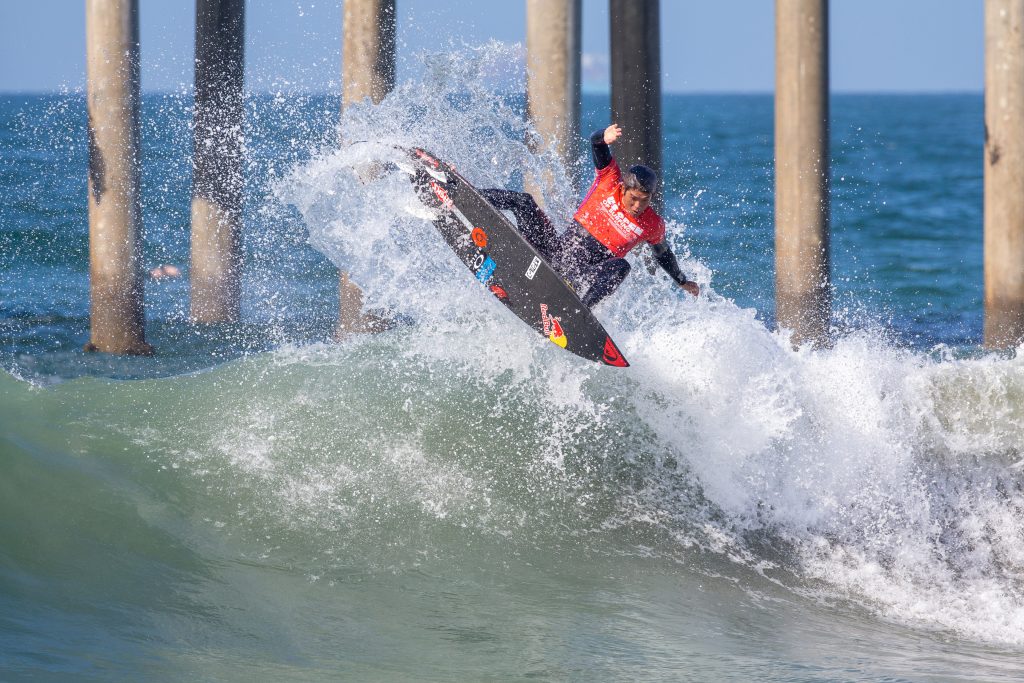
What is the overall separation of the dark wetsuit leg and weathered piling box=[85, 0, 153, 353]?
333 cm

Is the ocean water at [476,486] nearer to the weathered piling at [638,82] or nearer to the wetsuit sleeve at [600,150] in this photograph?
the weathered piling at [638,82]

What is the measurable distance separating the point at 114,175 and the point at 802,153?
5.36 m

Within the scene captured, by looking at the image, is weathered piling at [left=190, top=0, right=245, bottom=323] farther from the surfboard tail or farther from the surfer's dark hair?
the surfboard tail

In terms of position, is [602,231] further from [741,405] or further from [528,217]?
[741,405]

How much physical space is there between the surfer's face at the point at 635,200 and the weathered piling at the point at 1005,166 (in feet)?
12.0

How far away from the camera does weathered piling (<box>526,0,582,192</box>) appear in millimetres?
8914

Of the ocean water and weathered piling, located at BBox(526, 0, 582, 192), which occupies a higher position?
weathered piling, located at BBox(526, 0, 582, 192)

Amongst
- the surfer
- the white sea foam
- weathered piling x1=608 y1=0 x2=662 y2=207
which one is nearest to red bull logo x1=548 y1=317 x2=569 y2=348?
the surfer

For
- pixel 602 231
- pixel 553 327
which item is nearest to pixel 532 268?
pixel 553 327

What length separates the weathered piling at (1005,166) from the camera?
8.77 metres

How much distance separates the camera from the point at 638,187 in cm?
670

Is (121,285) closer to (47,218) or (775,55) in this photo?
(47,218)

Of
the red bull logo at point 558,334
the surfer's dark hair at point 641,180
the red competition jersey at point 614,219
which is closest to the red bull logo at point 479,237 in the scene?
the red competition jersey at point 614,219

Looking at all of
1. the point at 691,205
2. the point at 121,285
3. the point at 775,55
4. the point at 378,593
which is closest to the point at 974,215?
the point at 691,205
